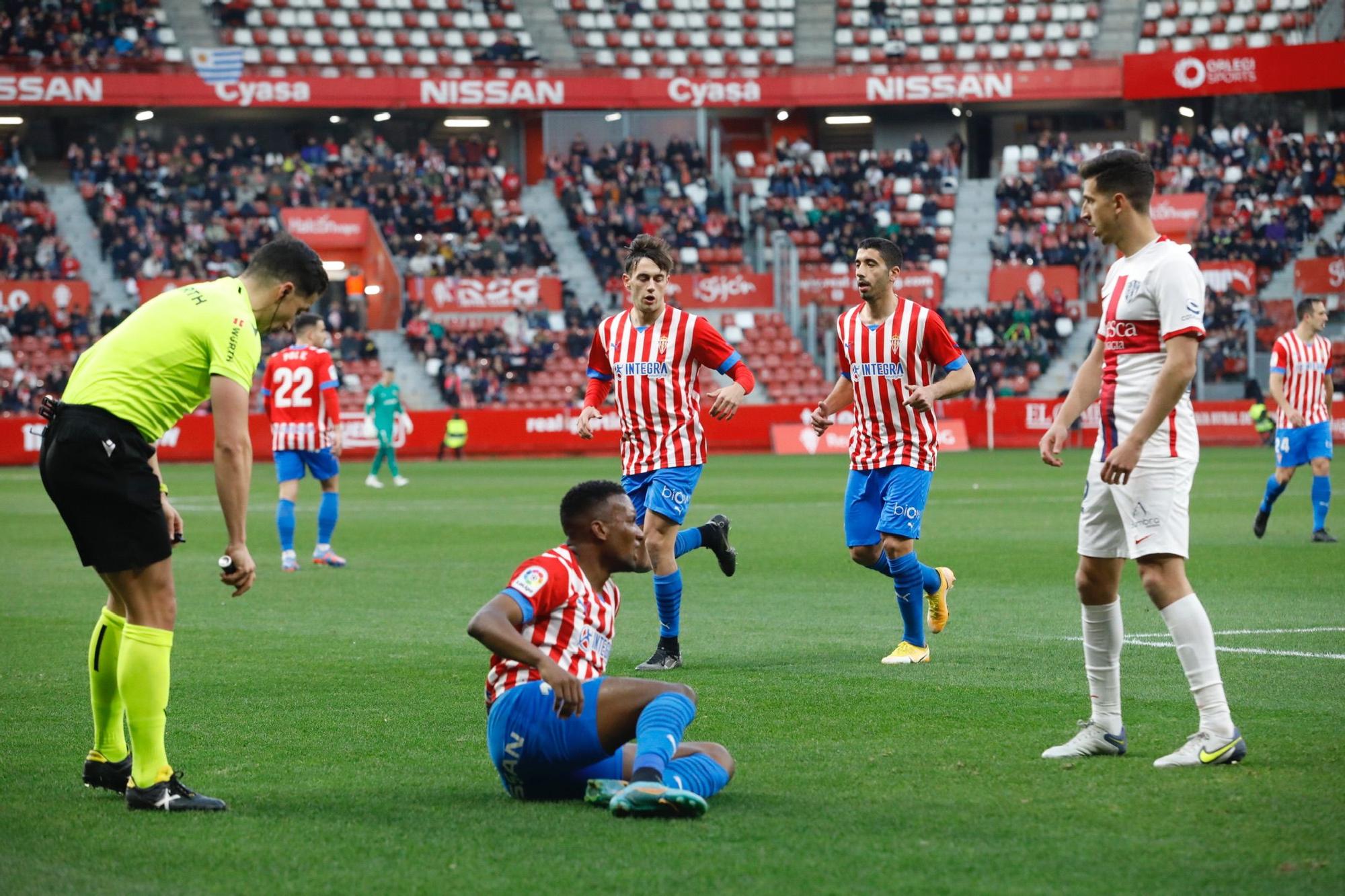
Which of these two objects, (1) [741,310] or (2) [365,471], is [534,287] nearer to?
(1) [741,310]

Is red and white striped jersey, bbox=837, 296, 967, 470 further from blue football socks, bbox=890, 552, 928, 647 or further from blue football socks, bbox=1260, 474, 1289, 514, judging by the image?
blue football socks, bbox=1260, 474, 1289, 514

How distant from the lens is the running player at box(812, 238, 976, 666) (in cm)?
923

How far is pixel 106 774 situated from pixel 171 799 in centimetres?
50

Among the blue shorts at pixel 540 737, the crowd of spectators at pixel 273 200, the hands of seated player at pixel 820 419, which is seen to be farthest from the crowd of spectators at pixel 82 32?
the blue shorts at pixel 540 737

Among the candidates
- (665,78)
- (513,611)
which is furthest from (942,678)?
(665,78)

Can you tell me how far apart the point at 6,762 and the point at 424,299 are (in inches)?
1477

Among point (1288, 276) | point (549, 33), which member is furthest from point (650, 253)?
point (549, 33)

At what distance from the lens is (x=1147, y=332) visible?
6.11 meters

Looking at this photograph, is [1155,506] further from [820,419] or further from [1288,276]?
[1288,276]

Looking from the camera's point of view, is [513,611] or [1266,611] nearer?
[513,611]

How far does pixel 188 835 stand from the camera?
5.16 meters

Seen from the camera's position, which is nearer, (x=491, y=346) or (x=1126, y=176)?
(x=1126, y=176)

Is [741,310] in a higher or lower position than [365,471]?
higher

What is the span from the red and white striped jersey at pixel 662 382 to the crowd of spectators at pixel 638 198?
35108 millimetres
